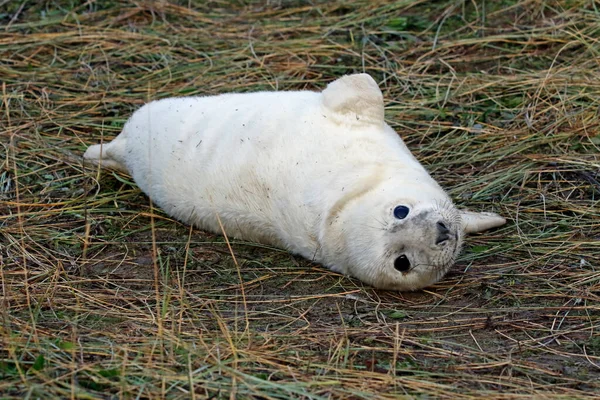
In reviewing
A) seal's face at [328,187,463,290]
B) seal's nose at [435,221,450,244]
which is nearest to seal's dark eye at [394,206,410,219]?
seal's face at [328,187,463,290]

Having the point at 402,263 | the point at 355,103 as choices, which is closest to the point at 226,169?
the point at 355,103

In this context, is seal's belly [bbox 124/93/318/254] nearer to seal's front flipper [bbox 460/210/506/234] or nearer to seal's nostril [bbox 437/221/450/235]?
seal's nostril [bbox 437/221/450/235]

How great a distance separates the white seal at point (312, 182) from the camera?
4.43m

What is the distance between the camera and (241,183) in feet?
16.0

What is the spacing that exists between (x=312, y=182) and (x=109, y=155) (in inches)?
62.6

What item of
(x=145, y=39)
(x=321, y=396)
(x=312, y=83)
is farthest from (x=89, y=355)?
(x=145, y=39)

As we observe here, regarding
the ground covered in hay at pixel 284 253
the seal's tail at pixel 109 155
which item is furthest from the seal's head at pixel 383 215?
the seal's tail at pixel 109 155

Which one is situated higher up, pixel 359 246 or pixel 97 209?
pixel 359 246

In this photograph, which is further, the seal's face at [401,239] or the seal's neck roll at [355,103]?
the seal's neck roll at [355,103]

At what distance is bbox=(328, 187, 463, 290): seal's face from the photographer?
4324 millimetres

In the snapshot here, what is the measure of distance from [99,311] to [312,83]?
119 inches

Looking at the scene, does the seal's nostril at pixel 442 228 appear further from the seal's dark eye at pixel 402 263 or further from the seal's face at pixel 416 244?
the seal's dark eye at pixel 402 263

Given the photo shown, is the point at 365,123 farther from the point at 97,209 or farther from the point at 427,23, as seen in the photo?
the point at 427,23

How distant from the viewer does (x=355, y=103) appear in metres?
4.92
